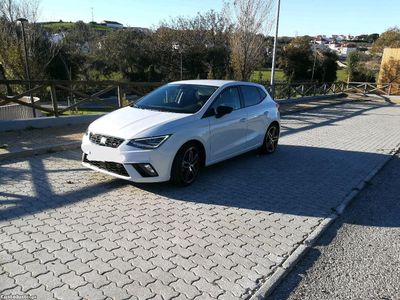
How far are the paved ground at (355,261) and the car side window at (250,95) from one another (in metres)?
2.89

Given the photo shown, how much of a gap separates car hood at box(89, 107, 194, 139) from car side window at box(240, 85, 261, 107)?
1.85m

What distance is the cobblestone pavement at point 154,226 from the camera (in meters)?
2.87

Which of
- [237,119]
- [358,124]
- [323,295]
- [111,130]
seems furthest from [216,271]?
[358,124]

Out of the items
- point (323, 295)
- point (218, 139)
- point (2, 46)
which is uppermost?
point (2, 46)

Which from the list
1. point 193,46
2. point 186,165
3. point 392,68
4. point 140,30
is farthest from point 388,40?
point 186,165

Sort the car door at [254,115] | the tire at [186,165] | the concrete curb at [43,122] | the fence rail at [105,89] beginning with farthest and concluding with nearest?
the fence rail at [105,89]
the concrete curb at [43,122]
the car door at [254,115]
the tire at [186,165]

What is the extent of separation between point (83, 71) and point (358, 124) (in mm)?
34222

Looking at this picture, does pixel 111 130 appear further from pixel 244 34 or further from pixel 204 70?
pixel 204 70

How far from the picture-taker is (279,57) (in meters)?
52.0

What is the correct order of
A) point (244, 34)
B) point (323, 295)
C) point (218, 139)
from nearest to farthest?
point (323, 295) → point (218, 139) → point (244, 34)

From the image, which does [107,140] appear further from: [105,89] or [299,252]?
[105,89]

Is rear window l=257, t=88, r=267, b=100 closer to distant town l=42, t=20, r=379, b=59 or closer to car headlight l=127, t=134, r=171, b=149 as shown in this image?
car headlight l=127, t=134, r=171, b=149

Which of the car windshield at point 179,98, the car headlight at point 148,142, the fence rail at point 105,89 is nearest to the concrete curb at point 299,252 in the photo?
the car headlight at point 148,142

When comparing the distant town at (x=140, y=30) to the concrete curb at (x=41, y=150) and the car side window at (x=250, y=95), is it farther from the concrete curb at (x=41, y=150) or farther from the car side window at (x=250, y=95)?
the car side window at (x=250, y=95)
